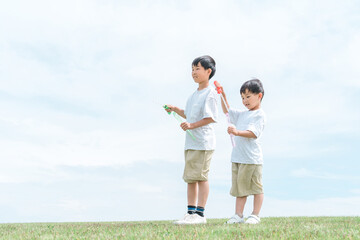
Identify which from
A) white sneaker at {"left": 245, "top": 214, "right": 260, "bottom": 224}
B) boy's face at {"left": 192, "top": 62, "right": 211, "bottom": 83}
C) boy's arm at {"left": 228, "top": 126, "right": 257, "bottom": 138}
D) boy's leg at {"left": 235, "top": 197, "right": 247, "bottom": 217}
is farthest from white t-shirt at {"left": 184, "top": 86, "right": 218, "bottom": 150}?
white sneaker at {"left": 245, "top": 214, "right": 260, "bottom": 224}

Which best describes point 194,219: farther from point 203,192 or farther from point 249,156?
point 249,156

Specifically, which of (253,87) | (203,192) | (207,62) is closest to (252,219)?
(203,192)

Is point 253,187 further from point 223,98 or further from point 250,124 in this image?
point 223,98

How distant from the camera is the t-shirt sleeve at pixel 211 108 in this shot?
595 centimetres

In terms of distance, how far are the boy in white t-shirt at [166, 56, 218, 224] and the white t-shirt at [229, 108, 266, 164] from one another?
15.1 inches

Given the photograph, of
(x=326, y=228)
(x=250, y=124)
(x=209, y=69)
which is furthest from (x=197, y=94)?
(x=326, y=228)

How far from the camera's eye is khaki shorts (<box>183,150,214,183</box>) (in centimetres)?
599

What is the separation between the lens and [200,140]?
19.8ft

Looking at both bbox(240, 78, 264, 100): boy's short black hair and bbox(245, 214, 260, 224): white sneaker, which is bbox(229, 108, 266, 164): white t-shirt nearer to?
bbox(240, 78, 264, 100): boy's short black hair

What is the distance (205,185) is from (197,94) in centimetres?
129

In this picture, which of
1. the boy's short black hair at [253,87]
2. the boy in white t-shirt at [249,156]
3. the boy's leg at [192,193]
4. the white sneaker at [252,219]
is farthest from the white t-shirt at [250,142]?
the white sneaker at [252,219]

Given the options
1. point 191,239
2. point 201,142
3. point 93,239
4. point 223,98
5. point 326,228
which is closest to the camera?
point 191,239

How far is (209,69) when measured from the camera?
20.4 ft

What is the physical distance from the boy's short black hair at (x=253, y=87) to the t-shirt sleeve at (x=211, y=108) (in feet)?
1.66
